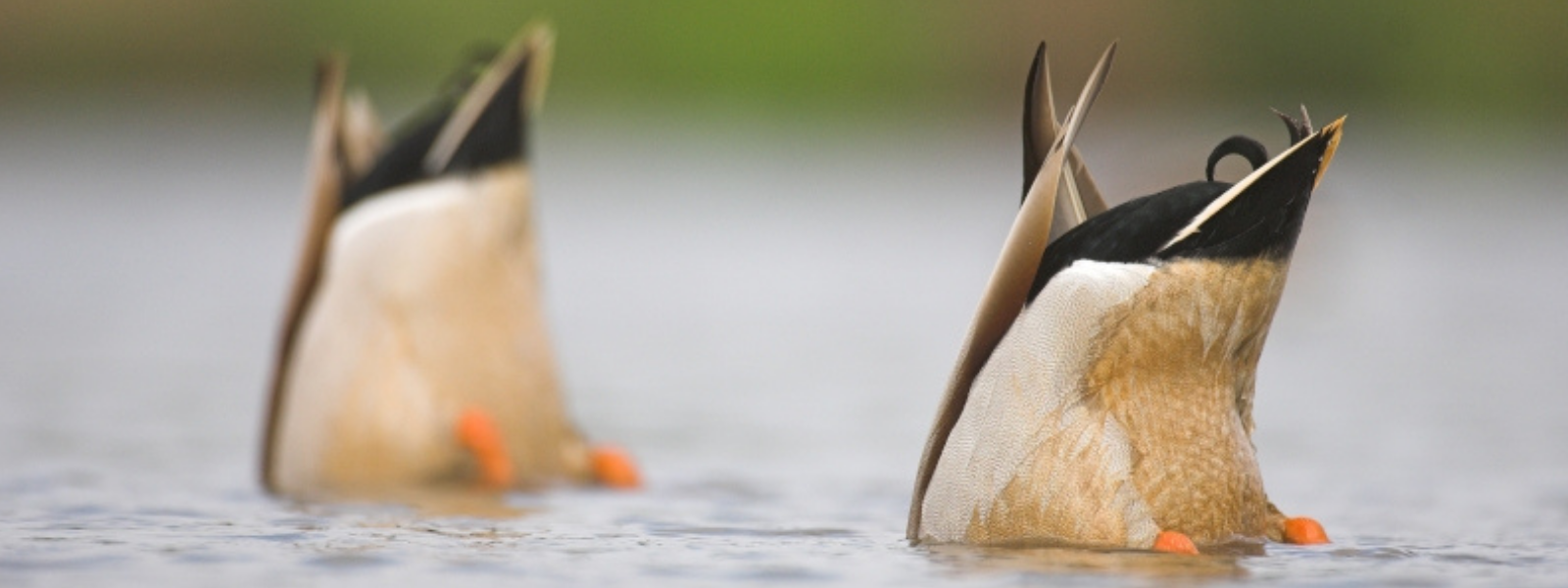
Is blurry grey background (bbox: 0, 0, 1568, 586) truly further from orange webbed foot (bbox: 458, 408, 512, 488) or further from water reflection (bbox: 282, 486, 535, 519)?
→ orange webbed foot (bbox: 458, 408, 512, 488)

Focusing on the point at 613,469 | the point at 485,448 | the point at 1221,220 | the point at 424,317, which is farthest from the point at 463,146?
the point at 1221,220

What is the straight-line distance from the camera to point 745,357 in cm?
1206

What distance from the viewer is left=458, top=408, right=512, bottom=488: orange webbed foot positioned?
24.1 feet

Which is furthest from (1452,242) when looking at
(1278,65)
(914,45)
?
(914,45)

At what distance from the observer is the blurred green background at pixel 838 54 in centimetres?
2464

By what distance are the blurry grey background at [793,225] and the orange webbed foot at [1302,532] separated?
1.27ft

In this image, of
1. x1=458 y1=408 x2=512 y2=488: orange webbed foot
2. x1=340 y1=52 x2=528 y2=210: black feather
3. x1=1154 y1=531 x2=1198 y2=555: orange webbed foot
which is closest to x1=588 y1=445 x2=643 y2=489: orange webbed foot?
x1=458 y1=408 x2=512 y2=488: orange webbed foot

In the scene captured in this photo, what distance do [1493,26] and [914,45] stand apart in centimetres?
549

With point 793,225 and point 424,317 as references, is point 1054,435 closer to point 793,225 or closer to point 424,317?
point 424,317

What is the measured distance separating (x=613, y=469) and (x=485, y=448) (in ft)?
1.35

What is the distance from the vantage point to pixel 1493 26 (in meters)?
24.9

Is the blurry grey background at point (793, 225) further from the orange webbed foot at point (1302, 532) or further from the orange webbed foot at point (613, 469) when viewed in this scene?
the orange webbed foot at point (1302, 532)

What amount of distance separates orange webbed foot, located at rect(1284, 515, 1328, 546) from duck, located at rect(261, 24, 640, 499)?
7.90ft

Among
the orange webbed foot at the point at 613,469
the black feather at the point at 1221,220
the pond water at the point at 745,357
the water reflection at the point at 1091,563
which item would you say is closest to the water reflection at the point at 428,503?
the pond water at the point at 745,357
